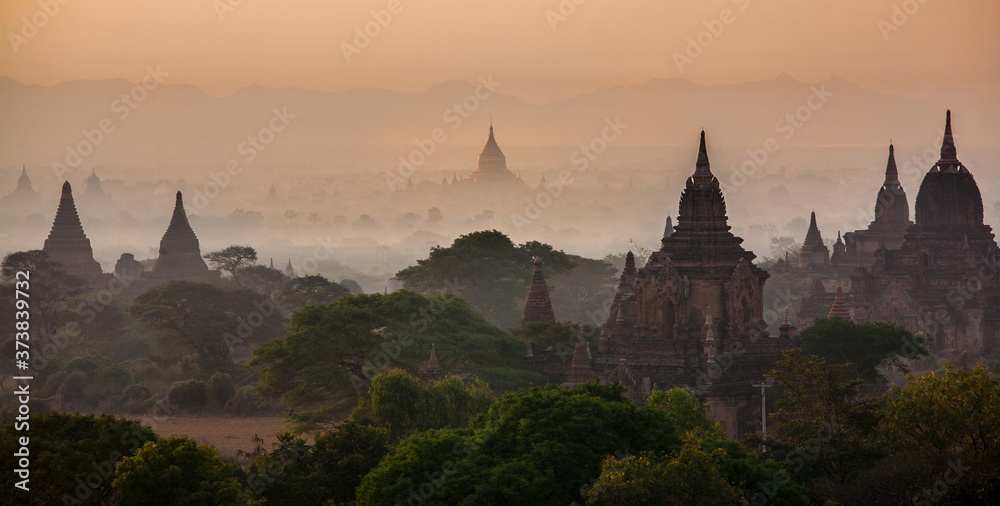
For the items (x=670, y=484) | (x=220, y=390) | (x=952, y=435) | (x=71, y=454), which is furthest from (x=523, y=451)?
(x=220, y=390)

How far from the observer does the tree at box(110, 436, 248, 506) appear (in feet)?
103

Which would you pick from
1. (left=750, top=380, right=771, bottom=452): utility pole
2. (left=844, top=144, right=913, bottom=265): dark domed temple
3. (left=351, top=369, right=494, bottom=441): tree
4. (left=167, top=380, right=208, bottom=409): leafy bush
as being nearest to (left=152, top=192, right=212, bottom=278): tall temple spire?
(left=844, top=144, right=913, bottom=265): dark domed temple

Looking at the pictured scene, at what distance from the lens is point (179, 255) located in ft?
368

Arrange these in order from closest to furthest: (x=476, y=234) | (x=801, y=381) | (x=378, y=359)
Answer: (x=801, y=381)
(x=378, y=359)
(x=476, y=234)

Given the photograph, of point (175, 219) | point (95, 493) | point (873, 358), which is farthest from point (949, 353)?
point (175, 219)

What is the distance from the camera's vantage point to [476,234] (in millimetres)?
93562

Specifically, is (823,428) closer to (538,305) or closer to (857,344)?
(857,344)

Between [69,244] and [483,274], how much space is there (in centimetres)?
3421

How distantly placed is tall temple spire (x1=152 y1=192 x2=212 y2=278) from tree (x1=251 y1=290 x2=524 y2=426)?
5680 centimetres

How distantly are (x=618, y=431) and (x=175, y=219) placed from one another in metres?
85.4

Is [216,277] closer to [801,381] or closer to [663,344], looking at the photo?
[663,344]

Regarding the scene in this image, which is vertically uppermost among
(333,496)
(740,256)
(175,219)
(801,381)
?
(175,219)

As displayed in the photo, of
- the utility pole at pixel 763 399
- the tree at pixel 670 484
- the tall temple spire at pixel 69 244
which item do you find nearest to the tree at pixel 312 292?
the tall temple spire at pixel 69 244

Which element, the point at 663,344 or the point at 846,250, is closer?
the point at 663,344
